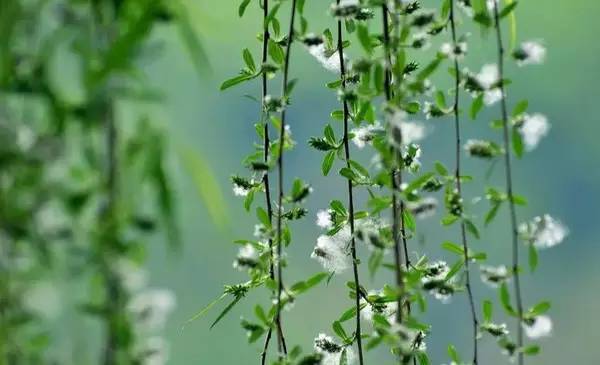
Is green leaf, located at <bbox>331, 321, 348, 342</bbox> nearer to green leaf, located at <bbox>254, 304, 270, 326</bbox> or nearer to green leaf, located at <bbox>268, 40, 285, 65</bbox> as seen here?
green leaf, located at <bbox>254, 304, 270, 326</bbox>

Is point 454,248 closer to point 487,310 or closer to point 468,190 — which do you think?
point 487,310

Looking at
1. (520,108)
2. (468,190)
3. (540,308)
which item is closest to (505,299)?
(540,308)

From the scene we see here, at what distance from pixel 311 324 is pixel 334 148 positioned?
753cm

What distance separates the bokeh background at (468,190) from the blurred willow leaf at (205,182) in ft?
21.8

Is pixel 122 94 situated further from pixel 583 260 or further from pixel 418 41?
pixel 583 260

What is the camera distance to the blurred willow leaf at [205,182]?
0.73m

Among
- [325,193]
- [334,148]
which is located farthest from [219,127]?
[334,148]

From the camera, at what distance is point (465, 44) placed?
892mm

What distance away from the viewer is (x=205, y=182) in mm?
752

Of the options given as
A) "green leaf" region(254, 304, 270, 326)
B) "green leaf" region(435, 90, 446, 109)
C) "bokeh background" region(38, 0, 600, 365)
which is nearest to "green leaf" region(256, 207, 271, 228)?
"green leaf" region(254, 304, 270, 326)

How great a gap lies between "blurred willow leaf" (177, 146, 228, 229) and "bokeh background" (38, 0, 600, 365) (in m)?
6.63

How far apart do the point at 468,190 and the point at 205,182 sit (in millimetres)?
7193

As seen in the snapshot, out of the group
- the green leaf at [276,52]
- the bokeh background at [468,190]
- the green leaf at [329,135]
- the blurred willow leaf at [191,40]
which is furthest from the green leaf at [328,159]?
the bokeh background at [468,190]

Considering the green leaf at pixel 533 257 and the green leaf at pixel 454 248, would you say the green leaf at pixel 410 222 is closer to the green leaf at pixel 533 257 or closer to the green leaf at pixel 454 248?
the green leaf at pixel 454 248
